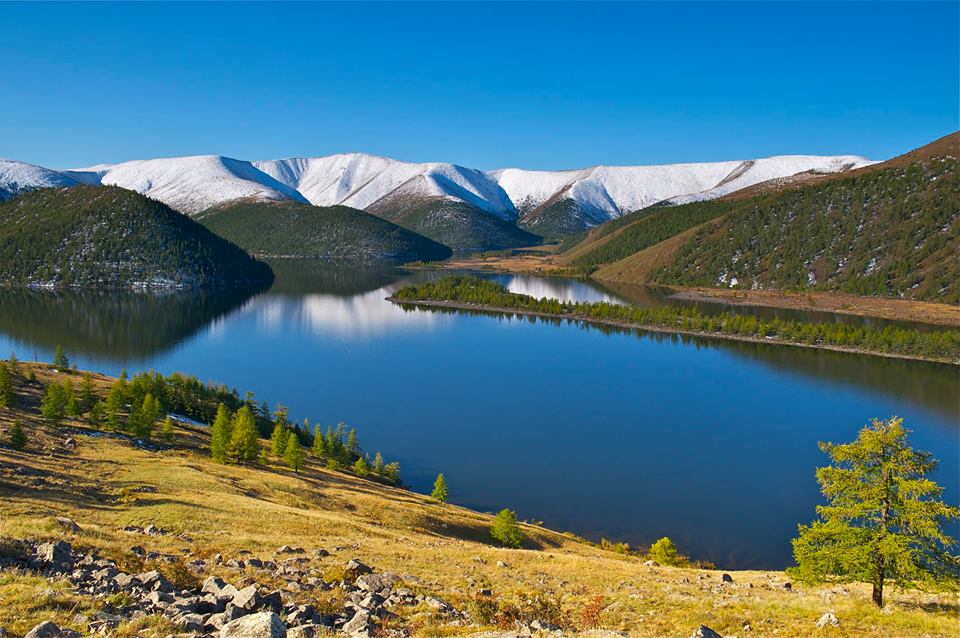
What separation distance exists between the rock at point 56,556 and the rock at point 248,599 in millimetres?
5415

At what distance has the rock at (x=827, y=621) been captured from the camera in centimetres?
1773

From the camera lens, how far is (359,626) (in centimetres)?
1523

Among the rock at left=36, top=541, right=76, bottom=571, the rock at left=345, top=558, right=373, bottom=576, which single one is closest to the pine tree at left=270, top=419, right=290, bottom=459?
the rock at left=345, top=558, right=373, bottom=576

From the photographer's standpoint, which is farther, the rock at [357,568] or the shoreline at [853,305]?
the shoreline at [853,305]

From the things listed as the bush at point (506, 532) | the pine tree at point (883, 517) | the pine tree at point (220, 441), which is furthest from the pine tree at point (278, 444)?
the pine tree at point (883, 517)

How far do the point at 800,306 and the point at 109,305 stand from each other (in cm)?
20613

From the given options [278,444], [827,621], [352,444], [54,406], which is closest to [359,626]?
[827,621]

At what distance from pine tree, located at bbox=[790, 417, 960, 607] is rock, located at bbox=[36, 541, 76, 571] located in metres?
23.7

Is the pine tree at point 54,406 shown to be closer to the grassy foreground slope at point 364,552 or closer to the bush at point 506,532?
the grassy foreground slope at point 364,552

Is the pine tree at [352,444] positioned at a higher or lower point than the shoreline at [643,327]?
lower

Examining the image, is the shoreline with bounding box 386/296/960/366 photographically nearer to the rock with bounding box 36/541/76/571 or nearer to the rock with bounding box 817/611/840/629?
the rock with bounding box 817/611/840/629

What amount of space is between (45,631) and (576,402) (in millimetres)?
74113

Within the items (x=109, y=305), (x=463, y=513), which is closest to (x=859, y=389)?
(x=463, y=513)

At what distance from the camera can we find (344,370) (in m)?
98.9
